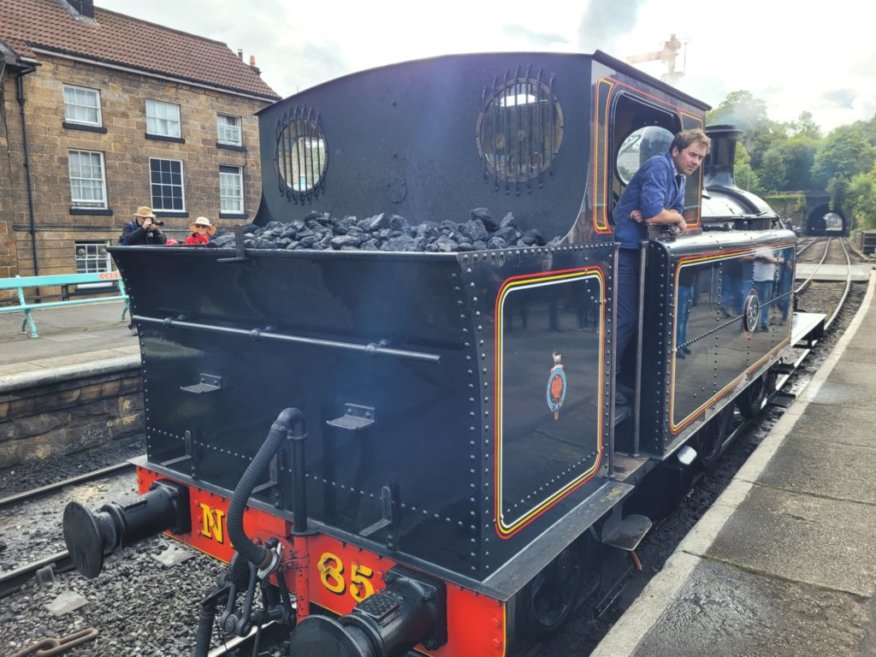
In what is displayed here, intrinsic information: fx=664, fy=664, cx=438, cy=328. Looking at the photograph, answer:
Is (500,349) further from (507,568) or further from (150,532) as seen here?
(150,532)

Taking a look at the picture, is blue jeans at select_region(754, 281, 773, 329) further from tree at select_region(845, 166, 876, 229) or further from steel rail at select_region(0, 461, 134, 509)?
tree at select_region(845, 166, 876, 229)

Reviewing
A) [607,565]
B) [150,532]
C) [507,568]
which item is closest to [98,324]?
[150,532]

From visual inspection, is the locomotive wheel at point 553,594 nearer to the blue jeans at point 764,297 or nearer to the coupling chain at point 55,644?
the coupling chain at point 55,644

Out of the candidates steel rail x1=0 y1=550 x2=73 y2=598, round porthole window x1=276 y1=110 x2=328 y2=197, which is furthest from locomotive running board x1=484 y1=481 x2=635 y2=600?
steel rail x1=0 y1=550 x2=73 y2=598

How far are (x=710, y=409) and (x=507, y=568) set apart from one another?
2329mm

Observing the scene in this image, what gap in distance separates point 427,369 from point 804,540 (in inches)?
111

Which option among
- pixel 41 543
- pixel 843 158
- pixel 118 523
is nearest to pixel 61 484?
pixel 41 543

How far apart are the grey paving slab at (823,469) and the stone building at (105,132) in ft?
52.8

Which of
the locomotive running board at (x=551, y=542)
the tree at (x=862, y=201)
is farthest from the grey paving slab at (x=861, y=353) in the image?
the tree at (x=862, y=201)

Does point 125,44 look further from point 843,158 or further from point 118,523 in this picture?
point 843,158

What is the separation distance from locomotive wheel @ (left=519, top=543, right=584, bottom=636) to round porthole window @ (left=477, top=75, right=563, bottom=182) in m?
1.73

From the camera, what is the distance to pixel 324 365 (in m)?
2.60

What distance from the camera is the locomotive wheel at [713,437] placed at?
4996mm

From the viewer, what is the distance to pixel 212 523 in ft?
10.2
